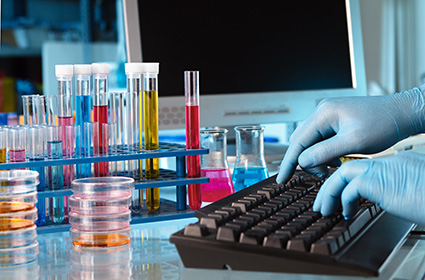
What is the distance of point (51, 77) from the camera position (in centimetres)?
387

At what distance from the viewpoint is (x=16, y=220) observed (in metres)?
0.78

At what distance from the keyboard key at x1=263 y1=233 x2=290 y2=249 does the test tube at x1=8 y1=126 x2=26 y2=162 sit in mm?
446

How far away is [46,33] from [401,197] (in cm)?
433

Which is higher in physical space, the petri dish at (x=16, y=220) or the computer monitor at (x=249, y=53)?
the computer monitor at (x=249, y=53)

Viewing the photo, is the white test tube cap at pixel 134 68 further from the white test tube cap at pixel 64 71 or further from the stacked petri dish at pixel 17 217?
the stacked petri dish at pixel 17 217

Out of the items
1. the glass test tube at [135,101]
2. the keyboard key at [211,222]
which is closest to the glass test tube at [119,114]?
the glass test tube at [135,101]

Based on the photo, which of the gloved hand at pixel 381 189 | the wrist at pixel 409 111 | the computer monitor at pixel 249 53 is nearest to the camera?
the gloved hand at pixel 381 189

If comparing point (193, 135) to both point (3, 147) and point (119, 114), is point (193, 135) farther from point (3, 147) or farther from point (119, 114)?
point (3, 147)

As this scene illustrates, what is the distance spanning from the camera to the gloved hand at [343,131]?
96cm

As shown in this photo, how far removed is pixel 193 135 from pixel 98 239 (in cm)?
29

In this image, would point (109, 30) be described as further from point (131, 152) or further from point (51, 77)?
point (131, 152)

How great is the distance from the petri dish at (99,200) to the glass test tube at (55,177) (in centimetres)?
9

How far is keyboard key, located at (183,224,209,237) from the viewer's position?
665 millimetres

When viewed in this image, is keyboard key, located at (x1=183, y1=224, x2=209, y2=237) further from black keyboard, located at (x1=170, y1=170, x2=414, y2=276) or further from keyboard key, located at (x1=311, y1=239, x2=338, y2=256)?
keyboard key, located at (x1=311, y1=239, x2=338, y2=256)
